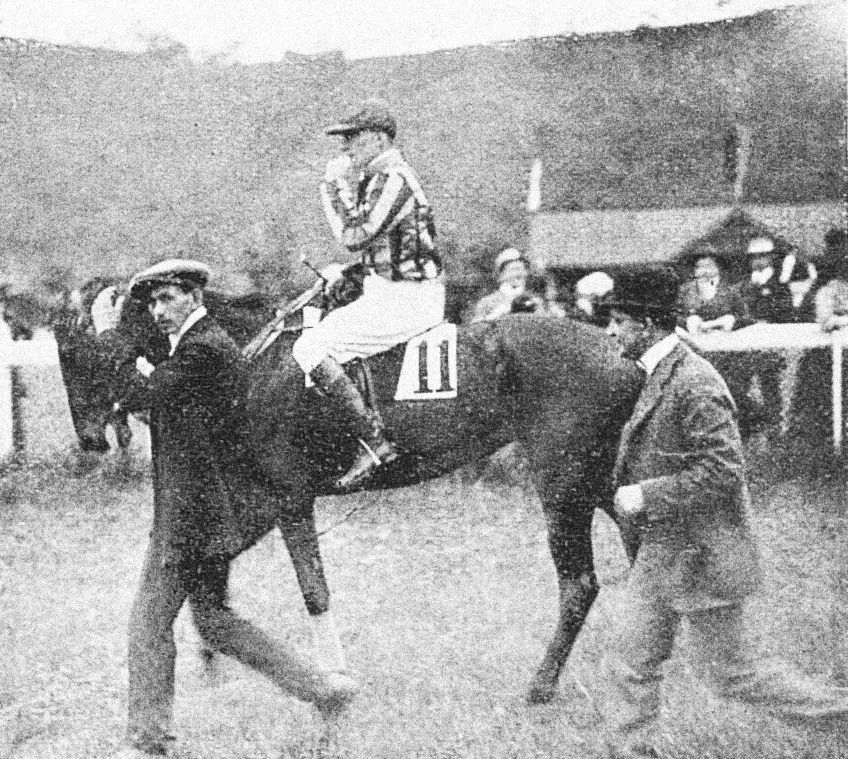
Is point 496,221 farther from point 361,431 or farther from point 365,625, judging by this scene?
point 365,625

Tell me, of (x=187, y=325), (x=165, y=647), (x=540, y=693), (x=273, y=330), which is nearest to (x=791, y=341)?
(x=540, y=693)

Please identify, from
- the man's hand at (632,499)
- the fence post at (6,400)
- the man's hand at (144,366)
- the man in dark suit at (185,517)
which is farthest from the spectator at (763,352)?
the fence post at (6,400)

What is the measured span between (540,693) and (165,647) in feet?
4.70

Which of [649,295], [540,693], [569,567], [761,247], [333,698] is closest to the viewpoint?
[649,295]

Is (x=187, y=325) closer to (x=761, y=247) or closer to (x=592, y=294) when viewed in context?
(x=592, y=294)

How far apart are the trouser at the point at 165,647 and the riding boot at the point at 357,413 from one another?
83cm

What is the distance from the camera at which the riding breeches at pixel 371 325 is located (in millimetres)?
4227

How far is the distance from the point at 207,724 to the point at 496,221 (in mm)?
2415

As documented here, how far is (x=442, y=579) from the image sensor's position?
4496mm

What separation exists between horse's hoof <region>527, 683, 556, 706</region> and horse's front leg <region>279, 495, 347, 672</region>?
748 mm

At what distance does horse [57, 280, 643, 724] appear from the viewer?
4.08 m

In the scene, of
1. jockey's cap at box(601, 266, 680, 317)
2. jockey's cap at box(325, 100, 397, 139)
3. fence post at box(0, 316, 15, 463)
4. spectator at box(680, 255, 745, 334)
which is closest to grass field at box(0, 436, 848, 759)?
fence post at box(0, 316, 15, 463)

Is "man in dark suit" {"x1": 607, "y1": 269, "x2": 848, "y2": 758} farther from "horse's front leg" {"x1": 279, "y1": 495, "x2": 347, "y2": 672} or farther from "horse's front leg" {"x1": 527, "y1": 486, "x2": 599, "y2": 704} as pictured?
"horse's front leg" {"x1": 279, "y1": 495, "x2": 347, "y2": 672}

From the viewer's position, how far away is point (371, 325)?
14.0 feet
